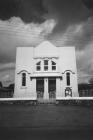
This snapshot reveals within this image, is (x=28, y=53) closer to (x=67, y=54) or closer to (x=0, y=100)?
(x=67, y=54)

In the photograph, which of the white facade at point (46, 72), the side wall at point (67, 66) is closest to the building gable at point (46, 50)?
the white facade at point (46, 72)

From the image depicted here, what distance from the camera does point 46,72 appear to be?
2311 centimetres

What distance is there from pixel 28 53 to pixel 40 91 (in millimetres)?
6504

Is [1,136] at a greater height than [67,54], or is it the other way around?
[67,54]

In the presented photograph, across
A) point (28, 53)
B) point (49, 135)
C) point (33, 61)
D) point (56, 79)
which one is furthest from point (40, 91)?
→ point (49, 135)

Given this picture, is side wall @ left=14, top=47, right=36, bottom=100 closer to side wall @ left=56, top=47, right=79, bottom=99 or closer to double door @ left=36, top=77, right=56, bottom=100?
double door @ left=36, top=77, right=56, bottom=100

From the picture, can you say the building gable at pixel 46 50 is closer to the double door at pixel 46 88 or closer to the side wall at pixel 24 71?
the side wall at pixel 24 71

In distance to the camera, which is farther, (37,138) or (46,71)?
(46,71)

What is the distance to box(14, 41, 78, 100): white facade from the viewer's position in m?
22.3

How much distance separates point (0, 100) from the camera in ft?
61.1

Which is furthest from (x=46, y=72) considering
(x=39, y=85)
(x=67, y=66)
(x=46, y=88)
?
(x=67, y=66)

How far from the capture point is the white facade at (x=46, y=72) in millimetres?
22281

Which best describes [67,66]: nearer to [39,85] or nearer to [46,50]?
[46,50]

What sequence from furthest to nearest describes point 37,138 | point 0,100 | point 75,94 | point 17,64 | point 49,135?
point 17,64 → point 75,94 → point 0,100 → point 49,135 → point 37,138
